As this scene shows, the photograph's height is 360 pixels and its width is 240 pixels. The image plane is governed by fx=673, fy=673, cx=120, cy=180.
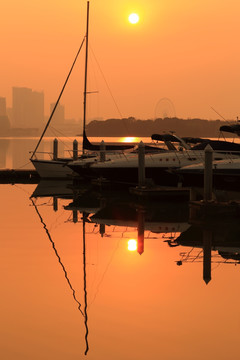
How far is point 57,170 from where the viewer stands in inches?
1439

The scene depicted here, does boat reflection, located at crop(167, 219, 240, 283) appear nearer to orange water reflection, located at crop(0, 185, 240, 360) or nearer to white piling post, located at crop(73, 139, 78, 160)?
orange water reflection, located at crop(0, 185, 240, 360)

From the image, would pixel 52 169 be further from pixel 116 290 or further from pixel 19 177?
pixel 116 290

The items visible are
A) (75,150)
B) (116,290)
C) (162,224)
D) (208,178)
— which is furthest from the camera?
(75,150)

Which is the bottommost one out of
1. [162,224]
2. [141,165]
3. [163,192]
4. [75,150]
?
[162,224]

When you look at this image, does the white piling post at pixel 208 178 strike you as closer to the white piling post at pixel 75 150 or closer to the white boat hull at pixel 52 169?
the white piling post at pixel 75 150

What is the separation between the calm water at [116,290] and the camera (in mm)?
9039

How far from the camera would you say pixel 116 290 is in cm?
1179

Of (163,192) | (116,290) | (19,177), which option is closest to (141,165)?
(163,192)

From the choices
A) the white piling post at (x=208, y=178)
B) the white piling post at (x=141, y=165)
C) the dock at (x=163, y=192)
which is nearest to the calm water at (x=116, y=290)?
the white piling post at (x=208, y=178)

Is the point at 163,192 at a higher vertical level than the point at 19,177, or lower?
higher

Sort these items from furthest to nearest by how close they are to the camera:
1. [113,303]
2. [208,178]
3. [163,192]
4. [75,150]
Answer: [75,150] → [163,192] → [208,178] → [113,303]

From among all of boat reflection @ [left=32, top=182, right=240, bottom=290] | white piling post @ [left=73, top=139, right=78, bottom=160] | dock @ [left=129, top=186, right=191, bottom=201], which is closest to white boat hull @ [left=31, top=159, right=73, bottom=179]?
white piling post @ [left=73, top=139, right=78, bottom=160]

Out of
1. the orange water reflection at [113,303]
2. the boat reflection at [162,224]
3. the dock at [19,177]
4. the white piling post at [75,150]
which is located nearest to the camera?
the orange water reflection at [113,303]

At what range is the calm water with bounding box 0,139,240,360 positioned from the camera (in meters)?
9.04
